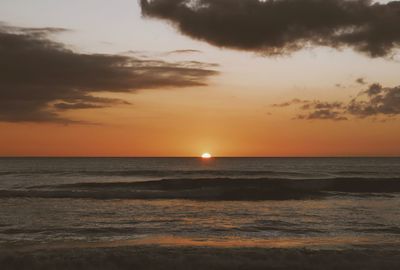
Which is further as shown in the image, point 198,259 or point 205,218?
point 205,218

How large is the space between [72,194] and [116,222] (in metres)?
13.4

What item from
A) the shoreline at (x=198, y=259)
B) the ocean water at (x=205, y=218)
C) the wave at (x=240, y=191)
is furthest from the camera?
the wave at (x=240, y=191)

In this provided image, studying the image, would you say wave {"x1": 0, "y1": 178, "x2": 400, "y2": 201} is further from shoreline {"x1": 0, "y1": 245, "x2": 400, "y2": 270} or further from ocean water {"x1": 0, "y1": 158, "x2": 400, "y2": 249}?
shoreline {"x1": 0, "y1": 245, "x2": 400, "y2": 270}

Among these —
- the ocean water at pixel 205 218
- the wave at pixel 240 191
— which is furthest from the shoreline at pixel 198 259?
the wave at pixel 240 191

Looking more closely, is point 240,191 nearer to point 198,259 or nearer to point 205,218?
point 205,218

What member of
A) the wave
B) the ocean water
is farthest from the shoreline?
the wave

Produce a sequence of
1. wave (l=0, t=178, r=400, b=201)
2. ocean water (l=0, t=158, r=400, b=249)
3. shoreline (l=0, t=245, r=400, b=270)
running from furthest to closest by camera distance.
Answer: wave (l=0, t=178, r=400, b=201) < ocean water (l=0, t=158, r=400, b=249) < shoreline (l=0, t=245, r=400, b=270)

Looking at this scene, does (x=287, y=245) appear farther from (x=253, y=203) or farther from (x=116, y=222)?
(x=253, y=203)

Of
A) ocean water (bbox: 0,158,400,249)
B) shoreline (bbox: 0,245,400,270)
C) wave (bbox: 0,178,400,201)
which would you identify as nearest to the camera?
shoreline (bbox: 0,245,400,270)

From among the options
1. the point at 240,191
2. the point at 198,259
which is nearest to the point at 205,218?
the point at 198,259

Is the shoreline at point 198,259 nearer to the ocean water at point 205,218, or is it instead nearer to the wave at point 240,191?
the ocean water at point 205,218

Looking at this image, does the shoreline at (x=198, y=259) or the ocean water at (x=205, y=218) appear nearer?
the shoreline at (x=198, y=259)

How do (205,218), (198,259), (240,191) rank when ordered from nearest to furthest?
(198,259)
(205,218)
(240,191)

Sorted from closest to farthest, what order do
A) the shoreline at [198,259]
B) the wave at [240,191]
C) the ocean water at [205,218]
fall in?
the shoreline at [198,259] < the ocean water at [205,218] < the wave at [240,191]
